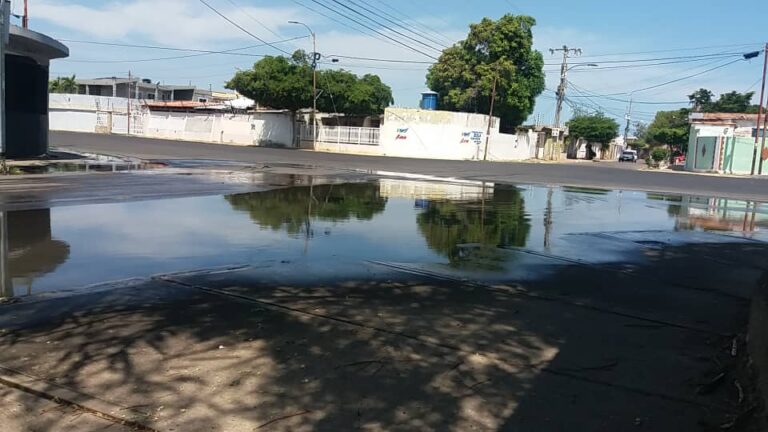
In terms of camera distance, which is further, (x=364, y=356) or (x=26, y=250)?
(x=26, y=250)

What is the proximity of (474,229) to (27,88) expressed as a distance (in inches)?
675

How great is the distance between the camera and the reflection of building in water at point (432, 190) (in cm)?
1731

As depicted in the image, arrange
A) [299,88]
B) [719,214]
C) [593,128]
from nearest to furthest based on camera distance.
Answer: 1. [719,214]
2. [299,88]
3. [593,128]

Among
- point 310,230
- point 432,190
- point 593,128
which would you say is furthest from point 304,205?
point 593,128

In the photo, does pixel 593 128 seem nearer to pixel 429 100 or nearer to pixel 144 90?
pixel 429 100

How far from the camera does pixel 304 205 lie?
13773 millimetres

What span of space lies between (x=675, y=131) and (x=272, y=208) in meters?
69.6

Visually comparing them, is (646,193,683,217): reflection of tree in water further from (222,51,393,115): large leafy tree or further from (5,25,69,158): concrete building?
(222,51,393,115): large leafy tree

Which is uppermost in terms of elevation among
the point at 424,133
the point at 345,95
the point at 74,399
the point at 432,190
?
the point at 345,95

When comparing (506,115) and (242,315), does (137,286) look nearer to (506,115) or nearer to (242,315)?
(242,315)

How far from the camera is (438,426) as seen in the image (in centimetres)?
355

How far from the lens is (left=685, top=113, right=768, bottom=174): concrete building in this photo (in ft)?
158

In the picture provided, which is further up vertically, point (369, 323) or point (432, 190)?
point (432, 190)

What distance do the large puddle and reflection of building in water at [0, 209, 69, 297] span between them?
0.05 feet
